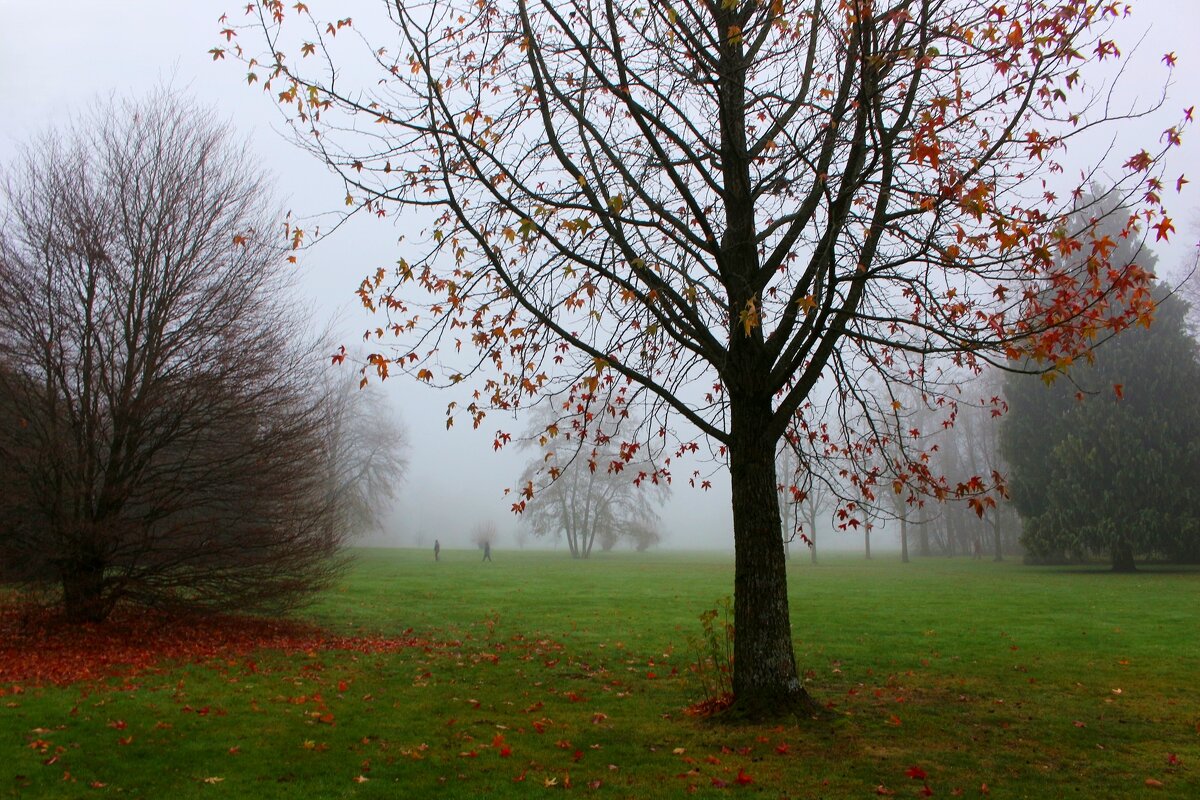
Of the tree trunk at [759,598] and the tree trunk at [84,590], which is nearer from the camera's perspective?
the tree trunk at [759,598]

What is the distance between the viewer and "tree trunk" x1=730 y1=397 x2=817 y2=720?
7.58 meters

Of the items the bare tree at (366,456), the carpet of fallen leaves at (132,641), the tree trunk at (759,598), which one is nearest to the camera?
the tree trunk at (759,598)

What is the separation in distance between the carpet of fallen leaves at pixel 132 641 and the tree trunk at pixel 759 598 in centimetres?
672

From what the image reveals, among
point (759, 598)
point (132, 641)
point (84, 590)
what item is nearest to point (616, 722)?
point (759, 598)

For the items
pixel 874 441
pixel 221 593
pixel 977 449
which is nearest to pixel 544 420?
pixel 977 449

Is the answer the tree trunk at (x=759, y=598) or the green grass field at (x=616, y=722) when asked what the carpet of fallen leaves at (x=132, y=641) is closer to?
the green grass field at (x=616, y=722)

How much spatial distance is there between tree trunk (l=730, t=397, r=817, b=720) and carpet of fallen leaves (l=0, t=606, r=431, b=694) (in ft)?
22.0

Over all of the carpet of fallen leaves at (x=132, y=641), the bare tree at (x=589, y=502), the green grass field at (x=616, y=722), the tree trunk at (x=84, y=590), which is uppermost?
the bare tree at (x=589, y=502)

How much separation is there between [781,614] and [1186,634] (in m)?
10.2

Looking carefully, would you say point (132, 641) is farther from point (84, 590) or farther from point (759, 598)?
point (759, 598)

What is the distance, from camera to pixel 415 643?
1302cm

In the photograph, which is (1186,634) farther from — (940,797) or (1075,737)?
(940,797)

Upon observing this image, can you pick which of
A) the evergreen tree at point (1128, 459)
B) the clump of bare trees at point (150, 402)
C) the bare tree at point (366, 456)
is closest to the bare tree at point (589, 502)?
the bare tree at point (366, 456)

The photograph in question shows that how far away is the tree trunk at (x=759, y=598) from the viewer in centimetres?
758
